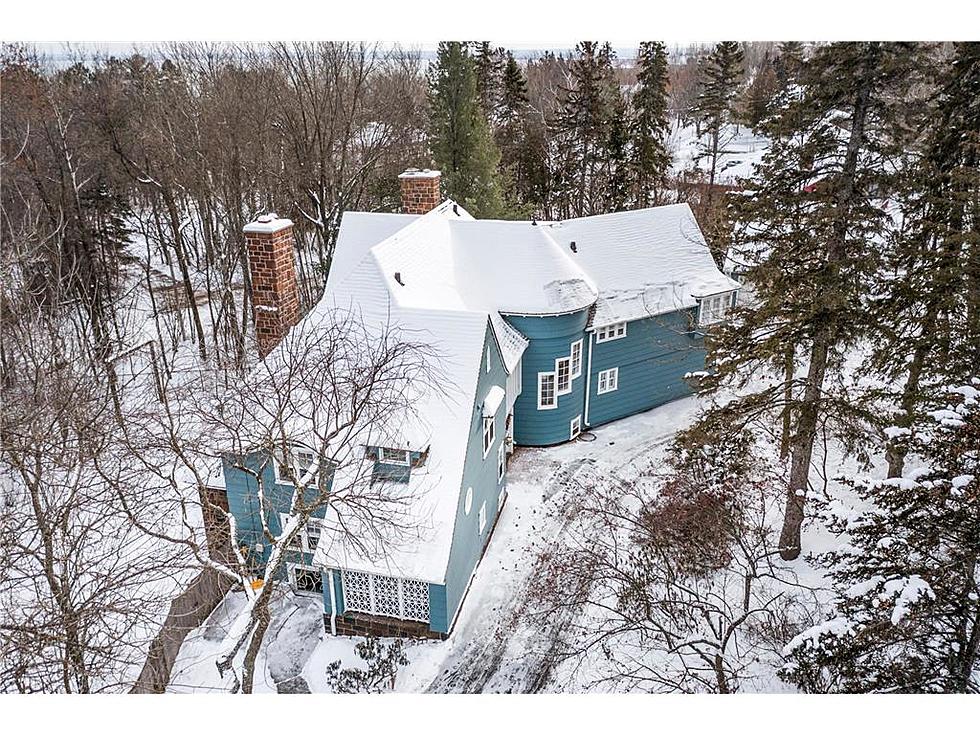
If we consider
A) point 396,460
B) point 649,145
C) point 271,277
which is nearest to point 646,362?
point 396,460

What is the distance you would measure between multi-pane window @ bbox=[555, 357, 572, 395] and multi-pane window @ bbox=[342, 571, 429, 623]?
23.2 feet

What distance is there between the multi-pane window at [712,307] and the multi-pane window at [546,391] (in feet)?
16.4

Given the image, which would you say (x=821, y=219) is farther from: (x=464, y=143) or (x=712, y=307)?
(x=464, y=143)

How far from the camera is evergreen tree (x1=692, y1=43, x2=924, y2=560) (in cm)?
957

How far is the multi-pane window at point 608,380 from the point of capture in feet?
57.9

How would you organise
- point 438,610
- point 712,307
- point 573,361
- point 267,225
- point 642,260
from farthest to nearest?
point 712,307 → point 642,260 → point 573,361 → point 267,225 → point 438,610

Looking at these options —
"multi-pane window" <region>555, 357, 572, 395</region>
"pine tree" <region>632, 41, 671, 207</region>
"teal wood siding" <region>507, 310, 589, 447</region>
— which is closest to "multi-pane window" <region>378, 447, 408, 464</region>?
"teal wood siding" <region>507, 310, 589, 447</region>

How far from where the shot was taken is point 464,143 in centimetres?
2220

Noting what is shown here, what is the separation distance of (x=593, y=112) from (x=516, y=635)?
20.4 m

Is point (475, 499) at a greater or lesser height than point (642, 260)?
lesser

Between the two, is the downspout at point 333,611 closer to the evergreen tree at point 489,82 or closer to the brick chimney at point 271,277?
the brick chimney at point 271,277

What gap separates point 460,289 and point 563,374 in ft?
10.5

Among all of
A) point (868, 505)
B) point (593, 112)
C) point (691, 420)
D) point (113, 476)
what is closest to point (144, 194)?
point (593, 112)

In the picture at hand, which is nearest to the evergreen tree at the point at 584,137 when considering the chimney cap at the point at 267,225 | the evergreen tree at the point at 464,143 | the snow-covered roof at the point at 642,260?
the evergreen tree at the point at 464,143
